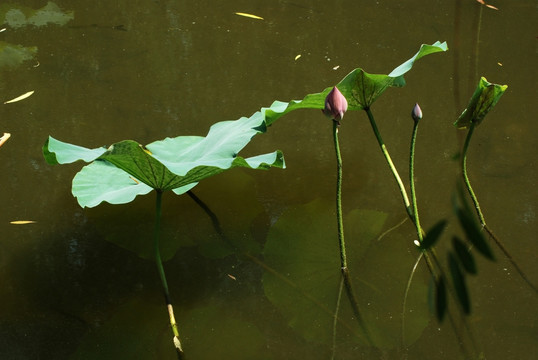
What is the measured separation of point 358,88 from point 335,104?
0.14 metres

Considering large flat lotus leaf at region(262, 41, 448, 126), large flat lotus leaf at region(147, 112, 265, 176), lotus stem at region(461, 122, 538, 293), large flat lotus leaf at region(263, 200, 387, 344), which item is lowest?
large flat lotus leaf at region(263, 200, 387, 344)

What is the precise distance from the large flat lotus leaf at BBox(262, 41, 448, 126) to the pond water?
32cm

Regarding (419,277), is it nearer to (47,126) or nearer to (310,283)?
(310,283)

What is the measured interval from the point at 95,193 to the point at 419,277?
80 cm

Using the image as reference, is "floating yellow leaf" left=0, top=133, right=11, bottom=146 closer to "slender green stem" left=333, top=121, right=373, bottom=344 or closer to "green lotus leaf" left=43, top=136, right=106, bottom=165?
"green lotus leaf" left=43, top=136, right=106, bottom=165

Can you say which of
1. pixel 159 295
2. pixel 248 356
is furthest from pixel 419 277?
pixel 159 295

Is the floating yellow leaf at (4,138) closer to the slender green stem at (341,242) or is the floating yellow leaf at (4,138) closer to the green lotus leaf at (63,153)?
the green lotus leaf at (63,153)

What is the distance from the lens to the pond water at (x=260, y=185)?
1469mm

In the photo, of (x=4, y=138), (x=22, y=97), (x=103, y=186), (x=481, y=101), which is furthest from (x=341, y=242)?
(x=22, y=97)

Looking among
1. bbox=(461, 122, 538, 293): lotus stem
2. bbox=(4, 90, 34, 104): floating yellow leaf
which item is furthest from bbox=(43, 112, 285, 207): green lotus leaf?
bbox=(4, 90, 34, 104): floating yellow leaf

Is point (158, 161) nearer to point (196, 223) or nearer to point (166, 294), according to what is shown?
point (166, 294)

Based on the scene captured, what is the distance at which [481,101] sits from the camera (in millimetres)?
1554

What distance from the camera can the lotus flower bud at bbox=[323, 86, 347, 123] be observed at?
1.49 m

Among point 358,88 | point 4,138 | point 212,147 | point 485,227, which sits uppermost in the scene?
point 358,88
